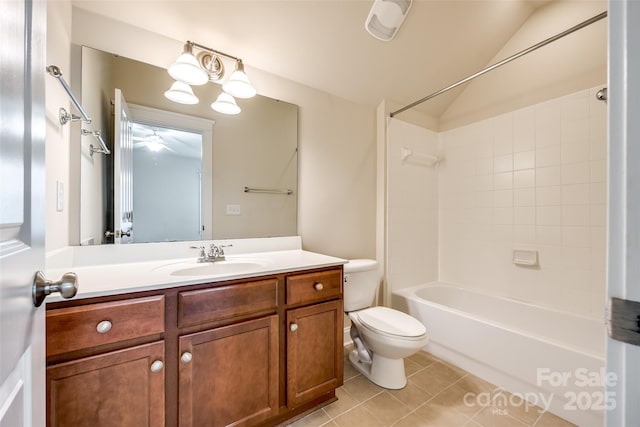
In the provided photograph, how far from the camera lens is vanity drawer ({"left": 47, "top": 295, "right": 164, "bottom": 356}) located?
800 millimetres

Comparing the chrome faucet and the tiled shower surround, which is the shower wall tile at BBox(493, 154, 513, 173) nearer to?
the tiled shower surround

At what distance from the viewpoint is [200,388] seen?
1.04m

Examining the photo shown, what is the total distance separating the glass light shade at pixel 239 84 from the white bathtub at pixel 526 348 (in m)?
1.98

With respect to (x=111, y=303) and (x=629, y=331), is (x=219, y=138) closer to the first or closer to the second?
(x=111, y=303)

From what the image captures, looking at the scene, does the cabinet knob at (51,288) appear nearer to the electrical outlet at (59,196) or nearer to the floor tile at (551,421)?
the electrical outlet at (59,196)

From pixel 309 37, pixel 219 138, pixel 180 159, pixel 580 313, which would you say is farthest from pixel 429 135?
pixel 180 159

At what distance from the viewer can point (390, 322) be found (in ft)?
5.54

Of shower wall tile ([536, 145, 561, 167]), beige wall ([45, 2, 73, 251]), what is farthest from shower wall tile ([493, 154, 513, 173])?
beige wall ([45, 2, 73, 251])

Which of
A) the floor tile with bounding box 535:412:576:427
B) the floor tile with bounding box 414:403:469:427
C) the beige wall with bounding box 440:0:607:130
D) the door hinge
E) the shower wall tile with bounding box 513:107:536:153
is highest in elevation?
the beige wall with bounding box 440:0:607:130

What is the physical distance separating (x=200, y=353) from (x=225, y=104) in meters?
1.41

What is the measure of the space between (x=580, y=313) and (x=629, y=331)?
2092mm

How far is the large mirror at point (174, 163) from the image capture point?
1.34m

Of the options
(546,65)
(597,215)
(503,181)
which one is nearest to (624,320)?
(597,215)

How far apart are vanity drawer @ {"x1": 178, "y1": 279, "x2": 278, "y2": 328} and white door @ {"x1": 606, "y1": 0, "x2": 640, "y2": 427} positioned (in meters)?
1.08
